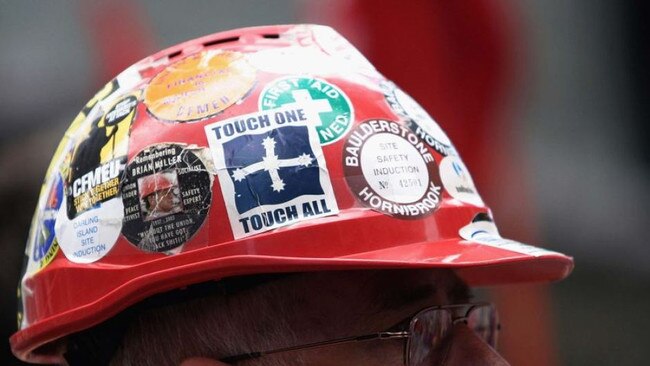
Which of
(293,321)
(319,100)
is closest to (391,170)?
(319,100)

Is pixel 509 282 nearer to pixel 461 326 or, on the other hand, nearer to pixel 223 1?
pixel 461 326

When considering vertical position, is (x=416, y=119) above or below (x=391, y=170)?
above

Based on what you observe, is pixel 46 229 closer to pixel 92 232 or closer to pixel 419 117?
pixel 92 232

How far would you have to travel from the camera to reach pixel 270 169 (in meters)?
2.01

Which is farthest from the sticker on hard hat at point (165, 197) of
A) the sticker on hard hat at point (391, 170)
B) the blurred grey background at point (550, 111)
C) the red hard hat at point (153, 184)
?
the blurred grey background at point (550, 111)

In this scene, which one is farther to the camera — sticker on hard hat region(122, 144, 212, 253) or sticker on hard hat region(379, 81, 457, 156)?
sticker on hard hat region(379, 81, 457, 156)

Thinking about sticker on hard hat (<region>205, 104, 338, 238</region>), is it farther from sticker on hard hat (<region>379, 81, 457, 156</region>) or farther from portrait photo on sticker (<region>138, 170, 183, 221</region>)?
sticker on hard hat (<region>379, 81, 457, 156</region>)

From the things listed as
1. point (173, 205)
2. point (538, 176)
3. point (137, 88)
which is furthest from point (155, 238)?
point (538, 176)

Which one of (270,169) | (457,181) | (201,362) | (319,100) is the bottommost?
(201,362)

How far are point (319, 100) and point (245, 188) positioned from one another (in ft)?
0.84

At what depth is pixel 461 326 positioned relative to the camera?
2.32 meters

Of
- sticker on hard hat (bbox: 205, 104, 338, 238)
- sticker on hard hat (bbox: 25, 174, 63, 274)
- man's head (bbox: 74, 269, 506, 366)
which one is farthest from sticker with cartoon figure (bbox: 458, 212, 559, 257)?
sticker on hard hat (bbox: 25, 174, 63, 274)

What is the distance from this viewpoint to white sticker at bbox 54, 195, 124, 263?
2070mm

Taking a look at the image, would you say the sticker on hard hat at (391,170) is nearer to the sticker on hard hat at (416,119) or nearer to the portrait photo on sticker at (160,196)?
the sticker on hard hat at (416,119)
